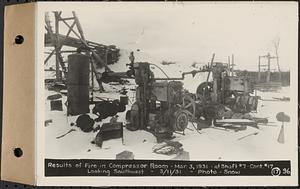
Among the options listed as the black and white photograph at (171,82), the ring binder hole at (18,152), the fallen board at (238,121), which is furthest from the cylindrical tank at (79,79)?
the fallen board at (238,121)

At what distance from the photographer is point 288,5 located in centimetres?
72

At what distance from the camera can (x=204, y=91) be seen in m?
0.71

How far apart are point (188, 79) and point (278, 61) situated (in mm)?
145

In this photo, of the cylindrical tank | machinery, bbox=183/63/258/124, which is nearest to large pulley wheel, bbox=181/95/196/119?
machinery, bbox=183/63/258/124

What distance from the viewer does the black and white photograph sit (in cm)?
71

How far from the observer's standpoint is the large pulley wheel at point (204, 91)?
713mm

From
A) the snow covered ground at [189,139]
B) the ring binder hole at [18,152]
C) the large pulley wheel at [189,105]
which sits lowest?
the ring binder hole at [18,152]

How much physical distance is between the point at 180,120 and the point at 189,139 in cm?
3

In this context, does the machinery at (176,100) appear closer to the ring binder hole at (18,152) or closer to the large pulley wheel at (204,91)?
the large pulley wheel at (204,91)

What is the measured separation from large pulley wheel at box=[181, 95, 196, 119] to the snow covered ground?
0.05 feet

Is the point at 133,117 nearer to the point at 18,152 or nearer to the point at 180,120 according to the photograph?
the point at 180,120

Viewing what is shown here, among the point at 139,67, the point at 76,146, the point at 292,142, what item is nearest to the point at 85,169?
the point at 76,146

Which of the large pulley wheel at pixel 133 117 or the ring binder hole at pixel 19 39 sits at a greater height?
the ring binder hole at pixel 19 39

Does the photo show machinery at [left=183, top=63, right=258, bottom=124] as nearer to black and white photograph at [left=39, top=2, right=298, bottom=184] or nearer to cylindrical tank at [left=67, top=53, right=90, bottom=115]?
black and white photograph at [left=39, top=2, right=298, bottom=184]
